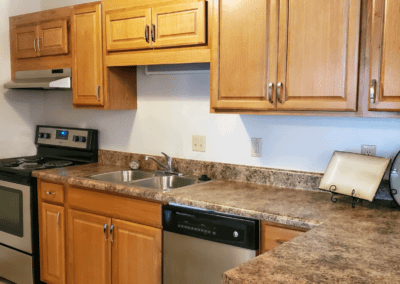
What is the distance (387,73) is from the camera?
182 centimetres

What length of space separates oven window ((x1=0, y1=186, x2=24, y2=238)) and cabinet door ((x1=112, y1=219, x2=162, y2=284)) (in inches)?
38.1

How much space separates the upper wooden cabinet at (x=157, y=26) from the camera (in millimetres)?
2418

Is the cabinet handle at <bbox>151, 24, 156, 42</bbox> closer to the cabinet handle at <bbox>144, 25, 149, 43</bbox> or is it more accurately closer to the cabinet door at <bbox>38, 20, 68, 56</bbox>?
the cabinet handle at <bbox>144, 25, 149, 43</bbox>

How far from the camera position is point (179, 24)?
2.48 metres

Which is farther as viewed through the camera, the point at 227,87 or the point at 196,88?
the point at 196,88

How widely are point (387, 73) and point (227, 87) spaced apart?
2.68 ft

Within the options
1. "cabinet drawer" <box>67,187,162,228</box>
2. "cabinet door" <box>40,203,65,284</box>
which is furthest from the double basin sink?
"cabinet door" <box>40,203,65,284</box>

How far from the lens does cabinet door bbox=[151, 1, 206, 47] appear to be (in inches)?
94.4

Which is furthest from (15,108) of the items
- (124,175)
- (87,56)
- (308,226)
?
(308,226)

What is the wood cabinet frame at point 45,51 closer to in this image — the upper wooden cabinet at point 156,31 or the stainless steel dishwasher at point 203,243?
the upper wooden cabinet at point 156,31

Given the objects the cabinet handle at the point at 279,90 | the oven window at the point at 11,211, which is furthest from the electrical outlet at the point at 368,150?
the oven window at the point at 11,211

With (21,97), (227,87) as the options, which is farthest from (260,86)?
(21,97)

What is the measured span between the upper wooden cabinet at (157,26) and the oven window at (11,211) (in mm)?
1313

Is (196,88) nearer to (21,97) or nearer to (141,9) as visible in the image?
(141,9)
